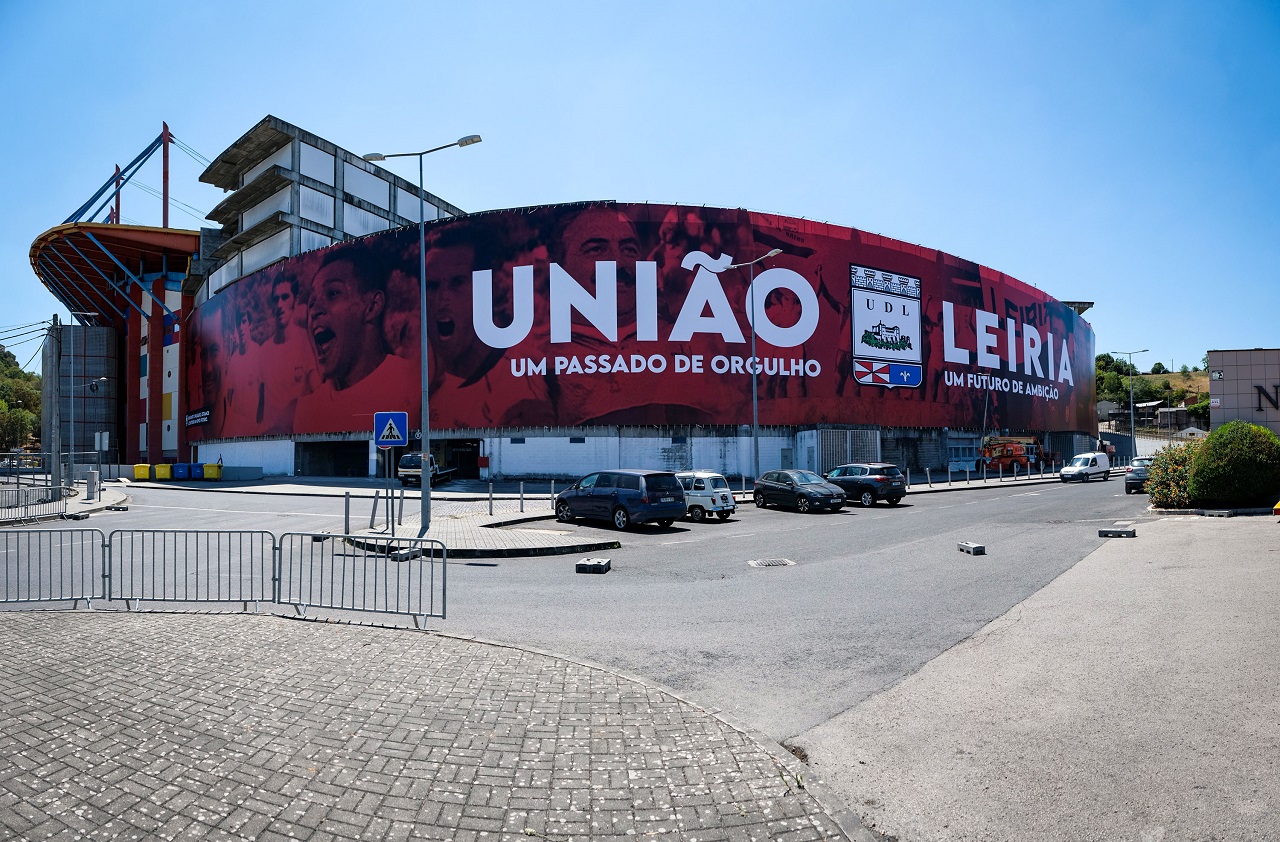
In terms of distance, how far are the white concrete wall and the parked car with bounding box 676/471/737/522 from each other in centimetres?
3897

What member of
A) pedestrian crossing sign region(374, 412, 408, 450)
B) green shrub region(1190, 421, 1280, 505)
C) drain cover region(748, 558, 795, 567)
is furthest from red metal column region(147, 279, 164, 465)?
green shrub region(1190, 421, 1280, 505)

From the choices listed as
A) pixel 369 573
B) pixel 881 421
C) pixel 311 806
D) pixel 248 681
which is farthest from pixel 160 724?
pixel 881 421

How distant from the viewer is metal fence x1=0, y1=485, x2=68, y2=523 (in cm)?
2109

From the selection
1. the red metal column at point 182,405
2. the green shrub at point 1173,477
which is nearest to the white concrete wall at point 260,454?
the red metal column at point 182,405

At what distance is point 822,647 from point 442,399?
3796cm

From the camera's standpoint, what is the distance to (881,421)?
148 feet

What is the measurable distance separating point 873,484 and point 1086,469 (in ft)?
77.7

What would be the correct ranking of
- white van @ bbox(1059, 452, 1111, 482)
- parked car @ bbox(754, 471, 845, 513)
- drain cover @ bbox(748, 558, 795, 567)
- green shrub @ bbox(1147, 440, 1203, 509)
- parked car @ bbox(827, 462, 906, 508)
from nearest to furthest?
1. drain cover @ bbox(748, 558, 795, 567)
2. green shrub @ bbox(1147, 440, 1203, 509)
3. parked car @ bbox(754, 471, 845, 513)
4. parked car @ bbox(827, 462, 906, 508)
5. white van @ bbox(1059, 452, 1111, 482)

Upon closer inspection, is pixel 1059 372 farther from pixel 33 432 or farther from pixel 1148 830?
pixel 33 432

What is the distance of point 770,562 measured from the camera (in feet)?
40.6

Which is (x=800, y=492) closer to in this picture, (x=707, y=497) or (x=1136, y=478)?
(x=707, y=497)

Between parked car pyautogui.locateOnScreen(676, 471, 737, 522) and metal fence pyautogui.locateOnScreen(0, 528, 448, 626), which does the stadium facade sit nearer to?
parked car pyautogui.locateOnScreen(676, 471, 737, 522)

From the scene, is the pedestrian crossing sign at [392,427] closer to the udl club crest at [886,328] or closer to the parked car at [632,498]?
the parked car at [632,498]

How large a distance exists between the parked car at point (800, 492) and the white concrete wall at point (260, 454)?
38432 millimetres
